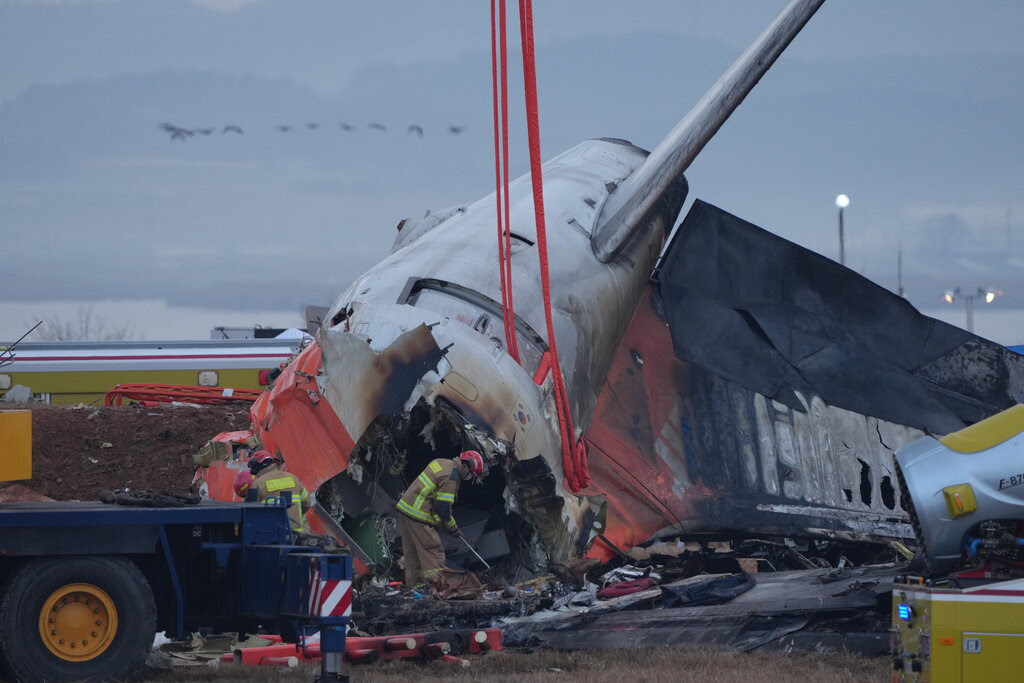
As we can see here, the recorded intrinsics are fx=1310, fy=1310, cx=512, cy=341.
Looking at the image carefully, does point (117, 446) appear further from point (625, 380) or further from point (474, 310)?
point (474, 310)

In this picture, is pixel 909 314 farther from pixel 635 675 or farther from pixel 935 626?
pixel 935 626

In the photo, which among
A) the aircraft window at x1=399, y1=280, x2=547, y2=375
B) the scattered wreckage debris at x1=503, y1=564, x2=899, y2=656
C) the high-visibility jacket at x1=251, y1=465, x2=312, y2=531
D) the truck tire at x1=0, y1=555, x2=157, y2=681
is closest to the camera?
the truck tire at x1=0, y1=555, x2=157, y2=681

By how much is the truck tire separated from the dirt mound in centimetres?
856

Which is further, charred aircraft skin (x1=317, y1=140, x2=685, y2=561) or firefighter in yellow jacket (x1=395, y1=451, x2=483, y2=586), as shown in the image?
charred aircraft skin (x1=317, y1=140, x2=685, y2=561)

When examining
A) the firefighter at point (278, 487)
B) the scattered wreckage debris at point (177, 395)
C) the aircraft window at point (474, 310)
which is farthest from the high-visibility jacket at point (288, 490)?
the scattered wreckage debris at point (177, 395)

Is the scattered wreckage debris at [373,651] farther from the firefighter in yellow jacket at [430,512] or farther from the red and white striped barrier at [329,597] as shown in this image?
the firefighter in yellow jacket at [430,512]

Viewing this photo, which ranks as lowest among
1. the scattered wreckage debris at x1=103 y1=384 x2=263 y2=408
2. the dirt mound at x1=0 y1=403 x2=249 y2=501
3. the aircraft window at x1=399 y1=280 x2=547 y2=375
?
the dirt mound at x1=0 y1=403 x2=249 y2=501

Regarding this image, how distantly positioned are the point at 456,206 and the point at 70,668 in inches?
449

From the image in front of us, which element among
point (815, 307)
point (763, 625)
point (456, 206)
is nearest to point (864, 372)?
point (815, 307)

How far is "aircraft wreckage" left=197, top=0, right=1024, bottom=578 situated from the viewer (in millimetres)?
12461

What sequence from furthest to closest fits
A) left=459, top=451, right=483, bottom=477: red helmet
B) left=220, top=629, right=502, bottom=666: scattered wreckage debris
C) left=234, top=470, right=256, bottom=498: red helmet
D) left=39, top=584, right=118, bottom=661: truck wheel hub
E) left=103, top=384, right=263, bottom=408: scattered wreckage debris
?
left=103, top=384, right=263, bottom=408: scattered wreckage debris < left=459, top=451, right=483, bottom=477: red helmet < left=234, top=470, right=256, bottom=498: red helmet < left=220, top=629, right=502, bottom=666: scattered wreckage debris < left=39, top=584, right=118, bottom=661: truck wheel hub

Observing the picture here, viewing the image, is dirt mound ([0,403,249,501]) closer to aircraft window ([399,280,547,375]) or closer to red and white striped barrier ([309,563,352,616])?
aircraft window ([399,280,547,375])

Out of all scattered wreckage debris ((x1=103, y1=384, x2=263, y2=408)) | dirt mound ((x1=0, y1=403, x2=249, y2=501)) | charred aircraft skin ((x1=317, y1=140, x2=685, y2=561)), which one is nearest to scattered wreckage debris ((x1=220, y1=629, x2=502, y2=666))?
charred aircraft skin ((x1=317, y1=140, x2=685, y2=561))

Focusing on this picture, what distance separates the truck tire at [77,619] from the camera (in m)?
8.45
